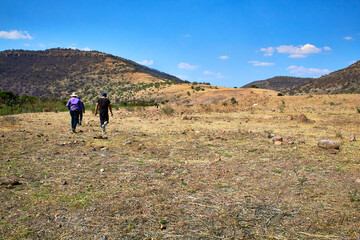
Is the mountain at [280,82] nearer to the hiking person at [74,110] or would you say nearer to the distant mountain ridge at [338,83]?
the distant mountain ridge at [338,83]

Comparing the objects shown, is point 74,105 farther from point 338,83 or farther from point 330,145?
point 338,83

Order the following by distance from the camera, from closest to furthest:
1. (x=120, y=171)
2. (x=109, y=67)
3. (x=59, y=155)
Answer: (x=120, y=171)
(x=59, y=155)
(x=109, y=67)

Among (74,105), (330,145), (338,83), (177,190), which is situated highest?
(338,83)

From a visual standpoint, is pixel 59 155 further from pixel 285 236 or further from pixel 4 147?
pixel 285 236

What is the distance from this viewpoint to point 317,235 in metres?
2.95

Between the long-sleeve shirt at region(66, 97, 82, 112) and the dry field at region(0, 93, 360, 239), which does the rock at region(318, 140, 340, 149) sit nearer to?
the dry field at region(0, 93, 360, 239)

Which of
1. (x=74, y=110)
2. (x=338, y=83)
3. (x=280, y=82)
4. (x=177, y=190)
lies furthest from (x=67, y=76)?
(x=280, y=82)

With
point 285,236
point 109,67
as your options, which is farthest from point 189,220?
point 109,67

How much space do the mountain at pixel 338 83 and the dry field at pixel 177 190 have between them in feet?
133

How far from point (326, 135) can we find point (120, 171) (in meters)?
7.81

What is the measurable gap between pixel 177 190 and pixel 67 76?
63657 mm

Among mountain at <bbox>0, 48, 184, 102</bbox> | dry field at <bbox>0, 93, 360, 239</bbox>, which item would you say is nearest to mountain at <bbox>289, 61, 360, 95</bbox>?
mountain at <bbox>0, 48, 184, 102</bbox>

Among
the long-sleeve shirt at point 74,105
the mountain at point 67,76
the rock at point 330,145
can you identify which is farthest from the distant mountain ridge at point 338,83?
the long-sleeve shirt at point 74,105

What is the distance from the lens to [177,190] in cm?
421
